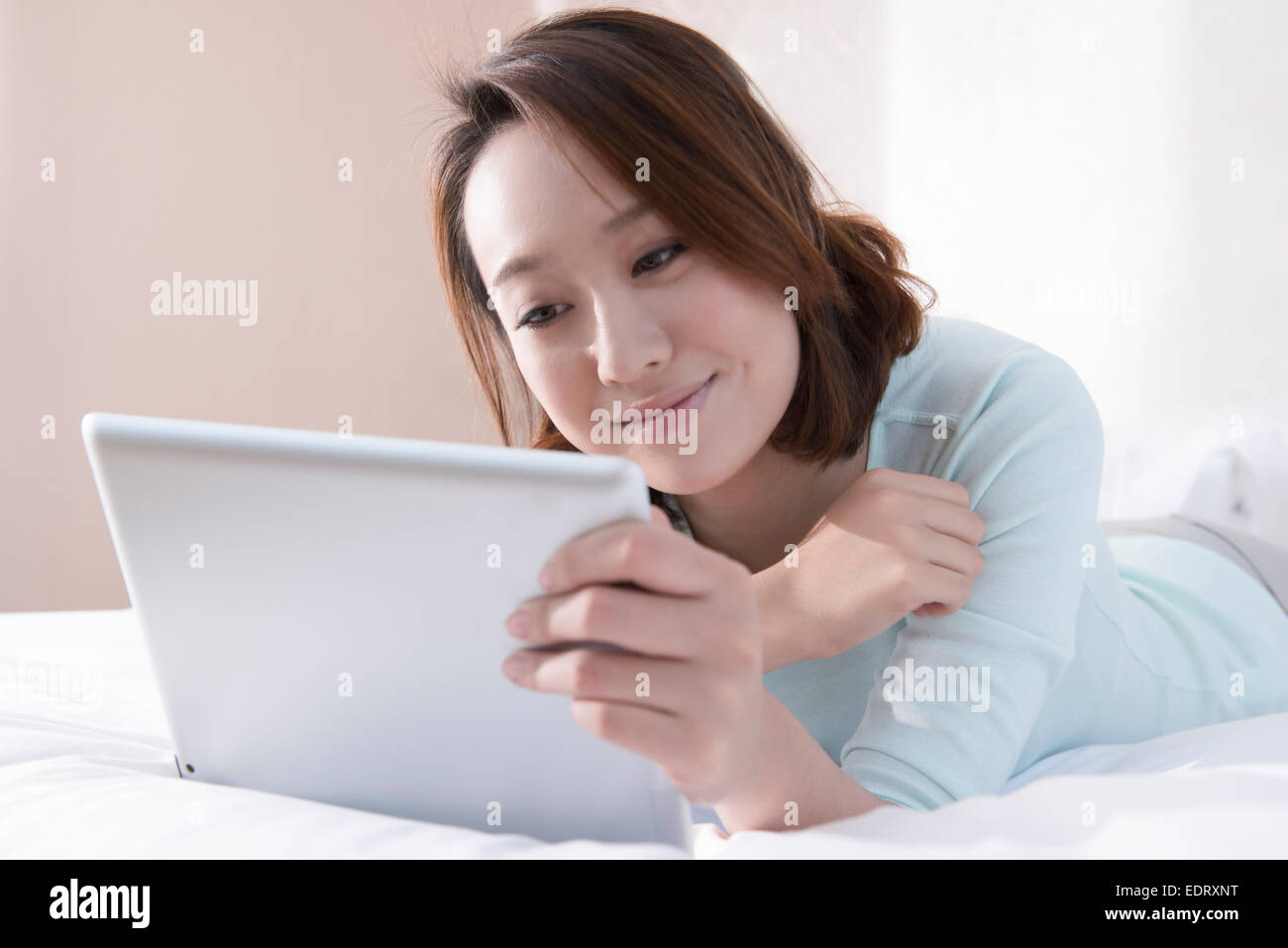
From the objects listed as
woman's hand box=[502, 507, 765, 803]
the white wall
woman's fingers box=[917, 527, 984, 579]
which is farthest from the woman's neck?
the white wall

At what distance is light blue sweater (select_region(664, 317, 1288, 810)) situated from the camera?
2.56ft

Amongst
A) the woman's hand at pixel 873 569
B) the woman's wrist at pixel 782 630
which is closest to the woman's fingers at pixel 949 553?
the woman's hand at pixel 873 569

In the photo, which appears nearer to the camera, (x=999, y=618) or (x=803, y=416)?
(x=999, y=618)

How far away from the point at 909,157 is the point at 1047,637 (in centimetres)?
205

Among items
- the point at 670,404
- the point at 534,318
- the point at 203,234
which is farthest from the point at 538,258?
the point at 203,234

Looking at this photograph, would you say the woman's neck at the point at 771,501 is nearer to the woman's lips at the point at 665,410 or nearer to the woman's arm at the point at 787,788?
the woman's lips at the point at 665,410

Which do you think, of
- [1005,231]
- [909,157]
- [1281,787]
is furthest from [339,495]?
[909,157]

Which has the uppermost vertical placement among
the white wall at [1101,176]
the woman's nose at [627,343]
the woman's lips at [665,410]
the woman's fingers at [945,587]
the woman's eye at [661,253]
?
the white wall at [1101,176]

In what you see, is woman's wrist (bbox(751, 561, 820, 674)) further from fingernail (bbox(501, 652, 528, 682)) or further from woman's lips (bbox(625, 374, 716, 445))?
fingernail (bbox(501, 652, 528, 682))

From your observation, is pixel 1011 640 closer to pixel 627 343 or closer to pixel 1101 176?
pixel 627 343

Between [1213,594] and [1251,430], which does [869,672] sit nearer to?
[1213,594]

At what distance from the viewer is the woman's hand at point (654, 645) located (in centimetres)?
48

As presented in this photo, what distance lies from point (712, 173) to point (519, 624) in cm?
53

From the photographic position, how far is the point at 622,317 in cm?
86
